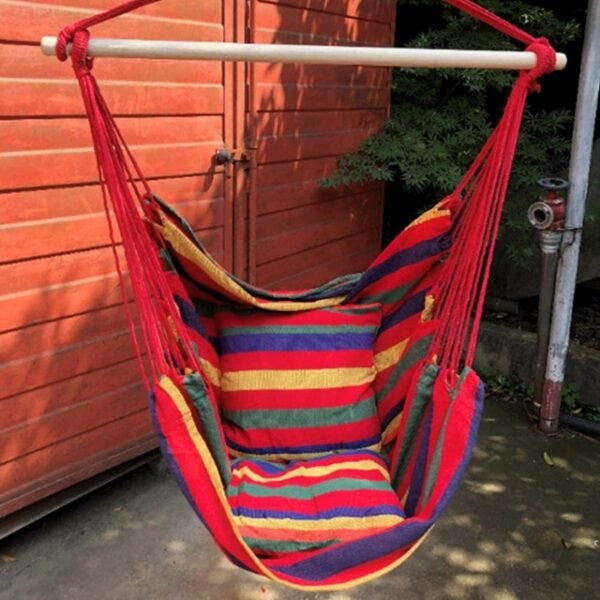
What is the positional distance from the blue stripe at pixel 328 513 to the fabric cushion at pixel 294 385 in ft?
0.81

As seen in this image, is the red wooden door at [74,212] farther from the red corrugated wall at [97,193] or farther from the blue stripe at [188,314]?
the blue stripe at [188,314]

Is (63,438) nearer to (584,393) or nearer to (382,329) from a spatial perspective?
(382,329)

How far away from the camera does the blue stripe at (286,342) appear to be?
6.15 feet

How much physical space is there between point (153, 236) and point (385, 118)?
1786 millimetres

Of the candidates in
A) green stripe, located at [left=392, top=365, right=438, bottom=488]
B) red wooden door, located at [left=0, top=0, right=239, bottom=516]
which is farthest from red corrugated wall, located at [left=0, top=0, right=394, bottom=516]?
green stripe, located at [left=392, top=365, right=438, bottom=488]

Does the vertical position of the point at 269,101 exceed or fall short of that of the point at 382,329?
it exceeds it

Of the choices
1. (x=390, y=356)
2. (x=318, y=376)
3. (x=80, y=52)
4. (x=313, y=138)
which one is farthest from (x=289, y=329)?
(x=313, y=138)

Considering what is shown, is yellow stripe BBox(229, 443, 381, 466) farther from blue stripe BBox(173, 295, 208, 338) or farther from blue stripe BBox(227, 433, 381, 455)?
blue stripe BBox(173, 295, 208, 338)

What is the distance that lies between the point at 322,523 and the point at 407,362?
17.8 inches

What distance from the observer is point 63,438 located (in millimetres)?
2131

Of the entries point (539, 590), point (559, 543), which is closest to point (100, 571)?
point (539, 590)

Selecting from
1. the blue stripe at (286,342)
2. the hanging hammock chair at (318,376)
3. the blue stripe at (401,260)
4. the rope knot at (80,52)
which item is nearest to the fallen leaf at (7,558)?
the hanging hammock chair at (318,376)

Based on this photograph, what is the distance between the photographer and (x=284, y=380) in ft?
6.08

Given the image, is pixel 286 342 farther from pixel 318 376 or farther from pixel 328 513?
pixel 328 513
